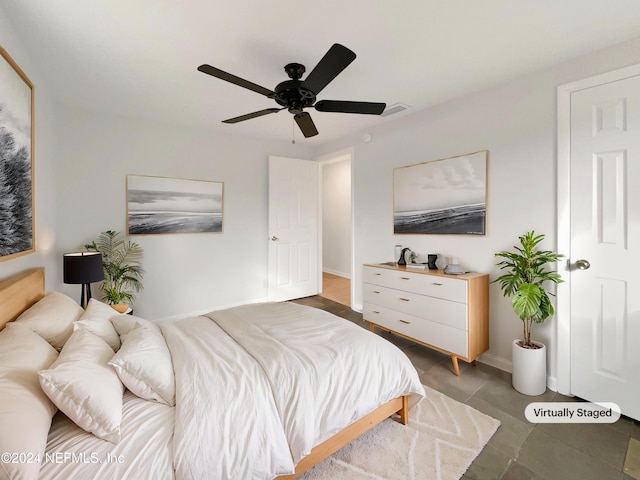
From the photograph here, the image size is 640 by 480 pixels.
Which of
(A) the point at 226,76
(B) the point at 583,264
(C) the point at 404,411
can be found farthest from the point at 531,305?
(A) the point at 226,76

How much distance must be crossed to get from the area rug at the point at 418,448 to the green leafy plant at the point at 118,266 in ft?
9.20

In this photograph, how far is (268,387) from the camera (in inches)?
52.8

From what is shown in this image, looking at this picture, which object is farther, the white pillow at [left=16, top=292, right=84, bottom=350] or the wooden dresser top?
the wooden dresser top

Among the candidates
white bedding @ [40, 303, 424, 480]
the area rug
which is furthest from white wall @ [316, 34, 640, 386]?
white bedding @ [40, 303, 424, 480]

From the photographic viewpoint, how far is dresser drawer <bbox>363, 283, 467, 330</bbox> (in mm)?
2450

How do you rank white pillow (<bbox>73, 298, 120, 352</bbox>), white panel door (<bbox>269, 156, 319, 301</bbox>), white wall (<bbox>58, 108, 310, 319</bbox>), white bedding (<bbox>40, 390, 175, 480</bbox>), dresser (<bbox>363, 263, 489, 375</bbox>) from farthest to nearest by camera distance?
white panel door (<bbox>269, 156, 319, 301</bbox>) → white wall (<bbox>58, 108, 310, 319</bbox>) → dresser (<bbox>363, 263, 489, 375</bbox>) → white pillow (<bbox>73, 298, 120, 352</bbox>) → white bedding (<bbox>40, 390, 175, 480</bbox>)

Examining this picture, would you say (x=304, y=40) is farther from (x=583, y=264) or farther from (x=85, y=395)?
(x=583, y=264)

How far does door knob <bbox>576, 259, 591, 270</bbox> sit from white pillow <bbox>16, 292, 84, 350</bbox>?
10.8 feet

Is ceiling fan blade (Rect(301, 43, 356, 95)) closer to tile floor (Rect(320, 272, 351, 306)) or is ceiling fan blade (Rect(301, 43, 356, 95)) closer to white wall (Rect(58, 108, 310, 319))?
white wall (Rect(58, 108, 310, 319))

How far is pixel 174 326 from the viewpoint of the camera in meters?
1.99

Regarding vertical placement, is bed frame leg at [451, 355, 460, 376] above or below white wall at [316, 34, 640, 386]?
below

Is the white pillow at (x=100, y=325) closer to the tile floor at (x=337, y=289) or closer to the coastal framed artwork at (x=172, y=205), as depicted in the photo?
the coastal framed artwork at (x=172, y=205)

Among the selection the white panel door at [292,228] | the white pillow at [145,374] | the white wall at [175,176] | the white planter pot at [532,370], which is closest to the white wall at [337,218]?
the white panel door at [292,228]

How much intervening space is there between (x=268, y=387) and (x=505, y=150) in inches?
105
